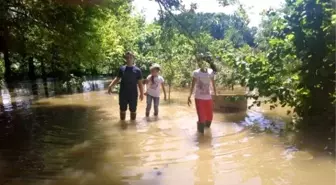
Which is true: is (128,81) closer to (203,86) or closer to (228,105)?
(203,86)

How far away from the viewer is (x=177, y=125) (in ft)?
32.7

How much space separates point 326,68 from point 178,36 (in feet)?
13.4

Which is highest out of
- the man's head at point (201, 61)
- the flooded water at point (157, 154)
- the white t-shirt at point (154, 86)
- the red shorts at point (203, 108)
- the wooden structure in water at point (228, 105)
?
the man's head at point (201, 61)

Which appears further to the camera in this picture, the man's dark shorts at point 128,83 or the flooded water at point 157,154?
the man's dark shorts at point 128,83

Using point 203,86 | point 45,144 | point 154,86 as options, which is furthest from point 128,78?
point 45,144

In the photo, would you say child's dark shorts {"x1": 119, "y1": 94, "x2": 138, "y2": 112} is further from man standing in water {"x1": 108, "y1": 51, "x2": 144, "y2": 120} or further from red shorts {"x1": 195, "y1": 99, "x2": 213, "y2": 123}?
red shorts {"x1": 195, "y1": 99, "x2": 213, "y2": 123}

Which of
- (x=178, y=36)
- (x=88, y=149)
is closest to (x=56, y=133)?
(x=88, y=149)

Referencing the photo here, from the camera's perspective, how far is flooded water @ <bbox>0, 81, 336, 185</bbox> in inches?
215

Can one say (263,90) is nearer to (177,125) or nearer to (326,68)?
(326,68)

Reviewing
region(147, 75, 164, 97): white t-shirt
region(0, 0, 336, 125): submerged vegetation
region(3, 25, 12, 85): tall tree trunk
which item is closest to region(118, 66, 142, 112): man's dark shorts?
region(147, 75, 164, 97): white t-shirt

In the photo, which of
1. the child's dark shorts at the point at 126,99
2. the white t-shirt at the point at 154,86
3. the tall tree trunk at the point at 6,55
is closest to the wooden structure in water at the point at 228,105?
the white t-shirt at the point at 154,86

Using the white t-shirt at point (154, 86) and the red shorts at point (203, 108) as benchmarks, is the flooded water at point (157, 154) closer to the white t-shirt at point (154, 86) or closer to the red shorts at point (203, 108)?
the red shorts at point (203, 108)

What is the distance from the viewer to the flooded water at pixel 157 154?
5.46m

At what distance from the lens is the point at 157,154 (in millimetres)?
6883
